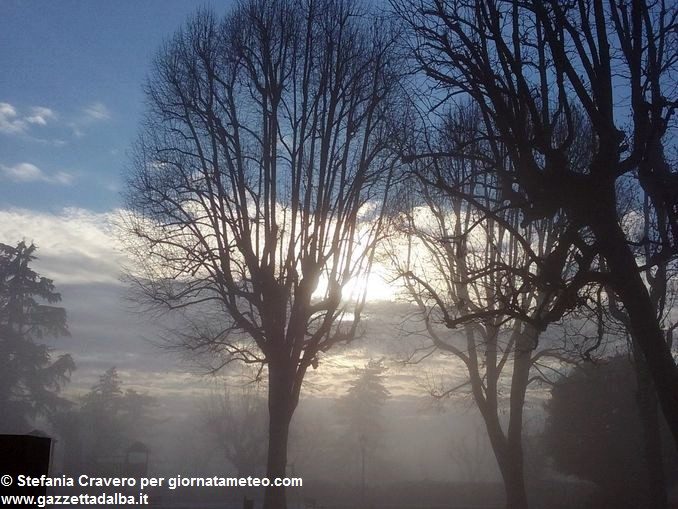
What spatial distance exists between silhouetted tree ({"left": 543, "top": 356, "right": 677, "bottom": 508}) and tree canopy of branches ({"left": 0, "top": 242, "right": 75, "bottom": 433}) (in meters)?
27.0

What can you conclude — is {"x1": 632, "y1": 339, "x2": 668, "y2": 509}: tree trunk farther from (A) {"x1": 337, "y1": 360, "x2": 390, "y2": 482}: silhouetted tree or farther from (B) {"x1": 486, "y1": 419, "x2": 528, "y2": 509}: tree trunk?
(A) {"x1": 337, "y1": 360, "x2": 390, "y2": 482}: silhouetted tree

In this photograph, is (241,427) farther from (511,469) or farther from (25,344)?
(511,469)

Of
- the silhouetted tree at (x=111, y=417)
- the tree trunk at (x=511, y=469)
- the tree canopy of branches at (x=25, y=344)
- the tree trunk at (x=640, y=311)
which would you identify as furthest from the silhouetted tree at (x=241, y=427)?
the tree trunk at (x=640, y=311)

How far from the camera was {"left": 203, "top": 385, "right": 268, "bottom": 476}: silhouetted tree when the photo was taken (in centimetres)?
5588

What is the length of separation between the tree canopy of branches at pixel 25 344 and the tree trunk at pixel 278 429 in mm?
24305

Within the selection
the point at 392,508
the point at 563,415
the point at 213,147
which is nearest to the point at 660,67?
the point at 213,147

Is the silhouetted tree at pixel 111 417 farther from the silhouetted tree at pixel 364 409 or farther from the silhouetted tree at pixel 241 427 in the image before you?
the silhouetted tree at pixel 364 409

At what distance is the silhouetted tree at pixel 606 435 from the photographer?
31797 mm

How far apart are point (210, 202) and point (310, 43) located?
4598mm

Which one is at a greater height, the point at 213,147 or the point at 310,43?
the point at 310,43

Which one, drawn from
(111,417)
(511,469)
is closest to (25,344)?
(111,417)

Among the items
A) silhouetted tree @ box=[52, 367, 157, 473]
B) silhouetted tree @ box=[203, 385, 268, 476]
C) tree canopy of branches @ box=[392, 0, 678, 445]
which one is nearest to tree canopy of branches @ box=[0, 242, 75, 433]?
silhouetted tree @ box=[52, 367, 157, 473]

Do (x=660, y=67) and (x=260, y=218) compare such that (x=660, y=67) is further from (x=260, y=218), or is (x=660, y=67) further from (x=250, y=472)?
(x=250, y=472)

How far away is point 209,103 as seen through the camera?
16.5 m
